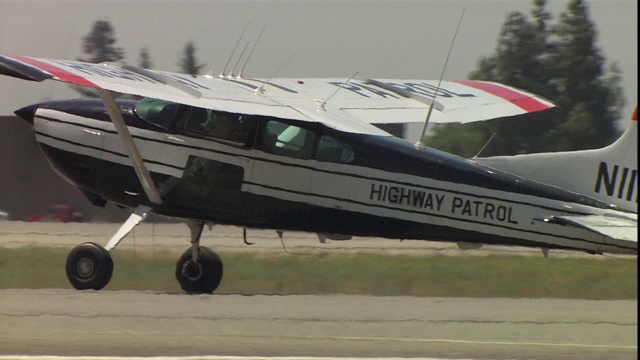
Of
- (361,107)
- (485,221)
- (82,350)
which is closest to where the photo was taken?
(82,350)

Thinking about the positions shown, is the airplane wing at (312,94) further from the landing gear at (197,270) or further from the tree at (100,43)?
the tree at (100,43)

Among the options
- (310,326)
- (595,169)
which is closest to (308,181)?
(310,326)

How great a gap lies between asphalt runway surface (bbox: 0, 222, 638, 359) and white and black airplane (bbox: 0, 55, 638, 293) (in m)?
0.73

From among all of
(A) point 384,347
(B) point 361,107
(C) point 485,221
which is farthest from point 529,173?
(A) point 384,347

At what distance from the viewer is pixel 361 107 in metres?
13.3

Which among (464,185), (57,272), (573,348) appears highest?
(464,185)

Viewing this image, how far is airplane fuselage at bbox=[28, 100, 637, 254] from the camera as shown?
1168 cm

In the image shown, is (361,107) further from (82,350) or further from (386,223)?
(82,350)

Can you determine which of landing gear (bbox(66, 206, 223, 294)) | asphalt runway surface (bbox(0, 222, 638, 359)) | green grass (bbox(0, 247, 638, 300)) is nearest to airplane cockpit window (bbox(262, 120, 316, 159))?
landing gear (bbox(66, 206, 223, 294))

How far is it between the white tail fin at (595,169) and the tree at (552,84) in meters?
12.4

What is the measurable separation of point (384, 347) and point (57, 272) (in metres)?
6.56

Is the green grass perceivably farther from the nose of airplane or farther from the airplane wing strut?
the nose of airplane

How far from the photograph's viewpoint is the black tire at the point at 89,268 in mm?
12000

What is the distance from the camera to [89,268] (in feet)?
39.4
